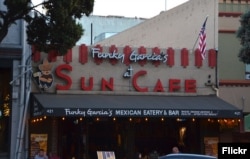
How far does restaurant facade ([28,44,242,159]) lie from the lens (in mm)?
19188

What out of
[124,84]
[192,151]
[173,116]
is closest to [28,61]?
[124,84]

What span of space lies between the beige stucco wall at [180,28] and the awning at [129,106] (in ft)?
10.8

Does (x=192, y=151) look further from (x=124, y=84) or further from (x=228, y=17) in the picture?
(x=228, y=17)

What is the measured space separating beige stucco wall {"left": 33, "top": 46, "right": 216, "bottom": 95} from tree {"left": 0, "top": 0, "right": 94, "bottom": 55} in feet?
11.8

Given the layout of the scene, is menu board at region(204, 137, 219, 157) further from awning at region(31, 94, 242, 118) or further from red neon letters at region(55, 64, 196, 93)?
red neon letters at region(55, 64, 196, 93)

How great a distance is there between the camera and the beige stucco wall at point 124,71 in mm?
20047

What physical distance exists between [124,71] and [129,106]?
2.07 m

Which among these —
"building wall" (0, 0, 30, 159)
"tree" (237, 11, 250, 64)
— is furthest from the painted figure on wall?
"tree" (237, 11, 250, 64)

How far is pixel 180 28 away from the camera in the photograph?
86.0ft

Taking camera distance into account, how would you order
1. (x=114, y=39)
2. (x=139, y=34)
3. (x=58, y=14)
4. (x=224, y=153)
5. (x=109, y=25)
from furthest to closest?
(x=109, y=25)
(x=114, y=39)
(x=139, y=34)
(x=58, y=14)
(x=224, y=153)

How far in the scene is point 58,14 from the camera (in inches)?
579

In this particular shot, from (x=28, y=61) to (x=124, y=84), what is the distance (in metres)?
4.08

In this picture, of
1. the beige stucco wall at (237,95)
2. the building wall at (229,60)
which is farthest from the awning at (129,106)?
the building wall at (229,60)

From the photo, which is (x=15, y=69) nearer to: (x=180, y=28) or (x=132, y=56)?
(x=132, y=56)
